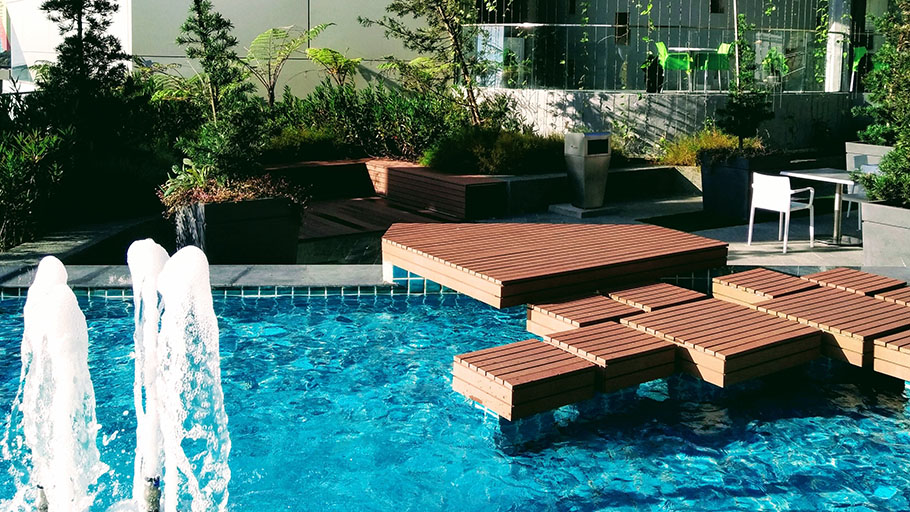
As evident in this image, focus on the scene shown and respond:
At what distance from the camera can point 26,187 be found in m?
8.70

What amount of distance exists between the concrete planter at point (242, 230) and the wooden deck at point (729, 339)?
3.91 metres

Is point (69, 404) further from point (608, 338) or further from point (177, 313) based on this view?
point (608, 338)

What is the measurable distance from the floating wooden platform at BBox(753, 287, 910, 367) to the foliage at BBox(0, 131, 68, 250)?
605 cm

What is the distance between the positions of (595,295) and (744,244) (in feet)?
12.8

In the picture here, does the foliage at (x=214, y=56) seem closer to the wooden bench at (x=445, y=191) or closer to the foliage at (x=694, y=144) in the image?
the wooden bench at (x=445, y=191)

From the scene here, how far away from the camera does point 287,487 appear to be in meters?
4.71

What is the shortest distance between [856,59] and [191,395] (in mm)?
14282

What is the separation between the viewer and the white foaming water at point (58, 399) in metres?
3.81

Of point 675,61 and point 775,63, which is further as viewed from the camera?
point 775,63

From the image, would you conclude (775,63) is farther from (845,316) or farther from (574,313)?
(574,313)

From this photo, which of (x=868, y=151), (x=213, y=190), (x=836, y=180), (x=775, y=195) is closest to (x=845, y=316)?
(x=775, y=195)

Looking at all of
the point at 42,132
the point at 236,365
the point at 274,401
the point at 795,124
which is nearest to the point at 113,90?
the point at 42,132

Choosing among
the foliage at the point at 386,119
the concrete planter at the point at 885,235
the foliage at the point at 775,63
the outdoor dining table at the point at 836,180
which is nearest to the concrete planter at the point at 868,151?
the foliage at the point at 775,63

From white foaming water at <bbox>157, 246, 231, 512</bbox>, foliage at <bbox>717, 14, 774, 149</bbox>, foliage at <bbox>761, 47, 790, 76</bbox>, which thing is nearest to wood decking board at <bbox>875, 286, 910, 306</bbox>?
white foaming water at <bbox>157, 246, 231, 512</bbox>
